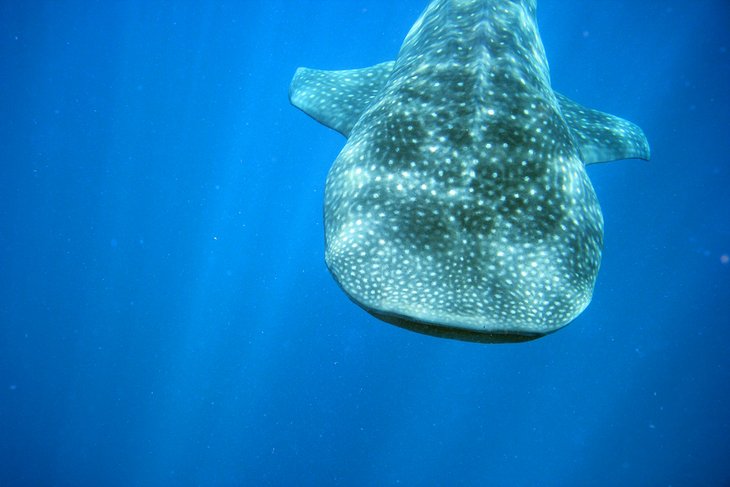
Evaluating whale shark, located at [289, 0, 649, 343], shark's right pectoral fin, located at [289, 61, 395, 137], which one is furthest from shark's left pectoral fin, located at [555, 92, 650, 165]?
shark's right pectoral fin, located at [289, 61, 395, 137]

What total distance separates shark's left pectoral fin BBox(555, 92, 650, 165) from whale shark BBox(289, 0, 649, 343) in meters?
0.69

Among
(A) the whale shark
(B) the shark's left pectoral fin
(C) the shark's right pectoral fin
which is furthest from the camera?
(C) the shark's right pectoral fin

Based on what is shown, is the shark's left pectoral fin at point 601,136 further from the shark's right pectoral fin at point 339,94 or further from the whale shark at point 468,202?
the shark's right pectoral fin at point 339,94

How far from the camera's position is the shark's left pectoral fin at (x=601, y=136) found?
3975 millimetres

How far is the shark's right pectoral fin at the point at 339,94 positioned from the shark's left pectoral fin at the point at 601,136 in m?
1.61

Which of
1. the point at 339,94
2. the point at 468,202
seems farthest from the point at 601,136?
the point at 339,94

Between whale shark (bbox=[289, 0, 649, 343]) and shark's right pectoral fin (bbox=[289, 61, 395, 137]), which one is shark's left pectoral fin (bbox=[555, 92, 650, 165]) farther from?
shark's right pectoral fin (bbox=[289, 61, 395, 137])

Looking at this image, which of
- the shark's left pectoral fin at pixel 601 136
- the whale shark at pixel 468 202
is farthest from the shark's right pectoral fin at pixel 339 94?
the shark's left pectoral fin at pixel 601 136

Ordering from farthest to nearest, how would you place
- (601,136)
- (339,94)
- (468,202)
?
1. (339,94)
2. (601,136)
3. (468,202)

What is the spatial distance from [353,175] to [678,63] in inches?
649

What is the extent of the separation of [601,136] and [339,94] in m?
2.18

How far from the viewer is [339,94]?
174 inches

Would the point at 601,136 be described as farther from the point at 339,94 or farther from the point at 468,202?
the point at 339,94

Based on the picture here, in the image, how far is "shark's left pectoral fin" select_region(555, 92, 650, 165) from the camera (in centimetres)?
397
